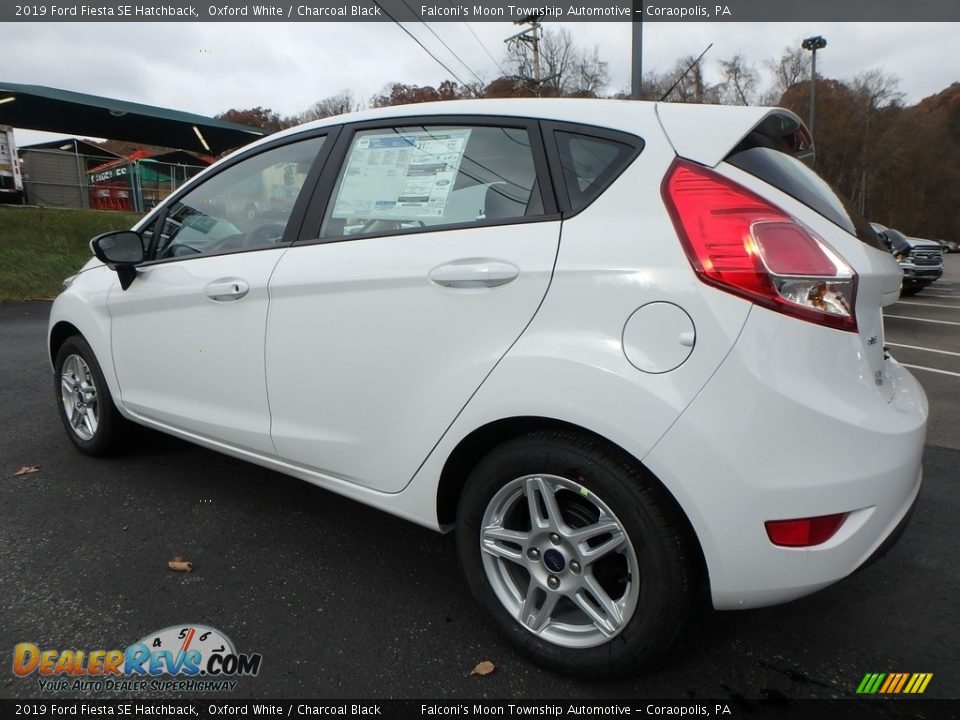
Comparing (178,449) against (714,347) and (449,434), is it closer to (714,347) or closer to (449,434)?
(449,434)

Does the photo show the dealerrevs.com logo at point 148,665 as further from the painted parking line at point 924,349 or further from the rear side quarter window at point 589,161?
the painted parking line at point 924,349

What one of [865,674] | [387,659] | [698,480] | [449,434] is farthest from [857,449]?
[387,659]

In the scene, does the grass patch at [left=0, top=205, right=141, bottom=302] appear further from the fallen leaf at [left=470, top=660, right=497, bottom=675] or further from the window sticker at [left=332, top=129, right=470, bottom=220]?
the fallen leaf at [left=470, top=660, right=497, bottom=675]

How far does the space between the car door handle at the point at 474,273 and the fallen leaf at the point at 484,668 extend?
1124mm

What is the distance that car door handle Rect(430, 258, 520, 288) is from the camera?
1.82 m

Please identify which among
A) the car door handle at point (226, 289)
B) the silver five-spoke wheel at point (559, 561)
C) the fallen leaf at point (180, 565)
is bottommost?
the fallen leaf at point (180, 565)

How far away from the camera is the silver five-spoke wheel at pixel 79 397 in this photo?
11.4ft

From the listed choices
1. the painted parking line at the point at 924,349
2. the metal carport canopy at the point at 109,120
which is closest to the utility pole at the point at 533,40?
the metal carport canopy at the point at 109,120

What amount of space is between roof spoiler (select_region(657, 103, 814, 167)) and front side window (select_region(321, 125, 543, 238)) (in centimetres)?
41

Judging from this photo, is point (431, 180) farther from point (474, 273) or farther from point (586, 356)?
point (586, 356)

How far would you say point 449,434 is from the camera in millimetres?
1916

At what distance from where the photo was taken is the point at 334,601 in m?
2.25

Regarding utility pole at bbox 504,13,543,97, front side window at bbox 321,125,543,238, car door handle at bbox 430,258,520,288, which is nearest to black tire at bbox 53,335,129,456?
front side window at bbox 321,125,543,238

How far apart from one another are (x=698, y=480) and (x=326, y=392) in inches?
49.3
